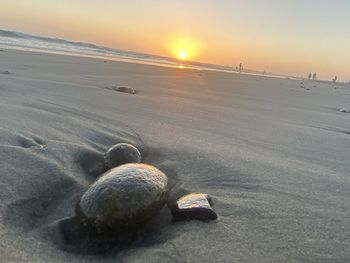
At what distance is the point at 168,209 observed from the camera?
75.7 inches

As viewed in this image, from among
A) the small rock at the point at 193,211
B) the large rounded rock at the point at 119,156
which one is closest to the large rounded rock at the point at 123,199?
the small rock at the point at 193,211

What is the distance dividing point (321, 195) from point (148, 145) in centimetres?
130

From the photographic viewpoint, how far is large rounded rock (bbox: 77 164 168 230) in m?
1.66

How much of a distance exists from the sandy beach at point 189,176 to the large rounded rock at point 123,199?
0.32ft

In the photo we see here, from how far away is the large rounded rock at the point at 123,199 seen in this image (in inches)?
65.5

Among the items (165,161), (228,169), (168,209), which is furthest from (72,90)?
(168,209)

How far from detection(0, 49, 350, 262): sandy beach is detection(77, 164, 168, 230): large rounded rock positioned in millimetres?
98

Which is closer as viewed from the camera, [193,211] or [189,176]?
[193,211]

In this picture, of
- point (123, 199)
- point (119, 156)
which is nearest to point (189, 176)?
point (119, 156)

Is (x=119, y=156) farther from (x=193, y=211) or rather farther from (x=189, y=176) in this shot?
(x=193, y=211)

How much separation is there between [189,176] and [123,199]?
0.75m

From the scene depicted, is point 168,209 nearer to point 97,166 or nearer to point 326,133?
point 97,166

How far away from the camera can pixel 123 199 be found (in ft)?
5.60

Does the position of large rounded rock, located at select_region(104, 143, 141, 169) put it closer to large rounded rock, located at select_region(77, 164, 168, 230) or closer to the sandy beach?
the sandy beach
